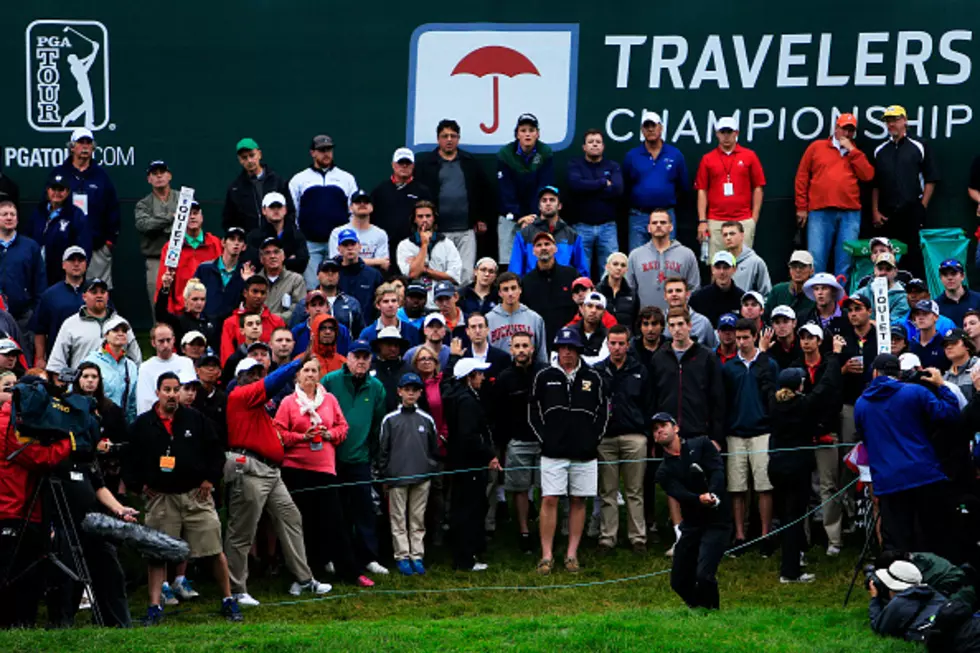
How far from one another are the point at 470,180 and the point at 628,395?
4.41 metres

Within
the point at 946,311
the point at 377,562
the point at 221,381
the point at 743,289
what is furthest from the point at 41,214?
the point at 946,311

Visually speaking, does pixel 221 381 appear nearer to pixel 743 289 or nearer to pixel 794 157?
pixel 743 289

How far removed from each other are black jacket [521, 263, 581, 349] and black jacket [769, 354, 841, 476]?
2813mm

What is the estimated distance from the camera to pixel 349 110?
21016 millimetres

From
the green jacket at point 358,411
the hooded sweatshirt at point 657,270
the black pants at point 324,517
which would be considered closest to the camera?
the black pants at point 324,517

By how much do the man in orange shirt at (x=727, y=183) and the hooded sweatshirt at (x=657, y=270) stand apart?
1565 mm

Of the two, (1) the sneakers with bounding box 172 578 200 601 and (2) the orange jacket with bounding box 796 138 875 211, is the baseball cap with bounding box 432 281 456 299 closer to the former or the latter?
(1) the sneakers with bounding box 172 578 200 601

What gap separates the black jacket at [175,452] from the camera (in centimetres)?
1403

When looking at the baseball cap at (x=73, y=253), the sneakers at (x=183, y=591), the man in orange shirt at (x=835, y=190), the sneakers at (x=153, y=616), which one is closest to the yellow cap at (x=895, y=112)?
the man in orange shirt at (x=835, y=190)

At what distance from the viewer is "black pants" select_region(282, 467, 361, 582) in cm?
1523

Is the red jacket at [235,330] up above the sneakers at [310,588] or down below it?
above

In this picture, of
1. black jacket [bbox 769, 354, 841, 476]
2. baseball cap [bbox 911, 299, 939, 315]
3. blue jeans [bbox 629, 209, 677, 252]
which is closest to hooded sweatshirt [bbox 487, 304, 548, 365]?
black jacket [bbox 769, 354, 841, 476]

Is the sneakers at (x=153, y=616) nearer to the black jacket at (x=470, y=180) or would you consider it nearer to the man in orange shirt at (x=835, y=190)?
the black jacket at (x=470, y=180)

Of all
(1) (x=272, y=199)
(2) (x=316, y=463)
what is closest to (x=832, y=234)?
(1) (x=272, y=199)
